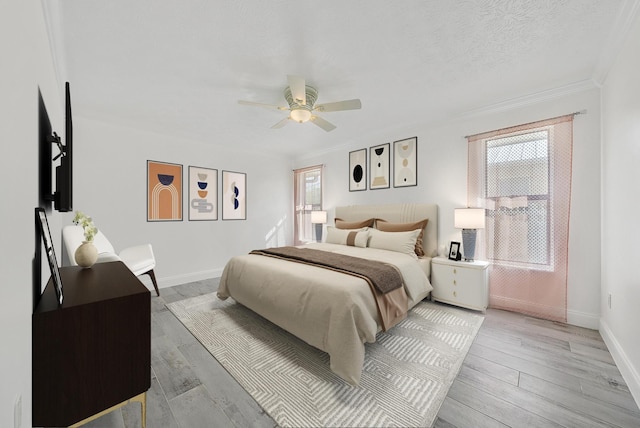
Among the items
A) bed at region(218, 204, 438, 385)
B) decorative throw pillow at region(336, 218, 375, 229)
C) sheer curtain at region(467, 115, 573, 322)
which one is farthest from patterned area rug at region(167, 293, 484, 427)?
decorative throw pillow at region(336, 218, 375, 229)

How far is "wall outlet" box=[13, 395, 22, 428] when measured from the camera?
769mm

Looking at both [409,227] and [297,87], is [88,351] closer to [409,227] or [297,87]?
[297,87]

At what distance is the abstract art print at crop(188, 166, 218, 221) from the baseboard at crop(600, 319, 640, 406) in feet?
16.5

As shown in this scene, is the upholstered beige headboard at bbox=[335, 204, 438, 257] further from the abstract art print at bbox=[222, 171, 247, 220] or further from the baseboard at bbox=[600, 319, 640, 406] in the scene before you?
the abstract art print at bbox=[222, 171, 247, 220]

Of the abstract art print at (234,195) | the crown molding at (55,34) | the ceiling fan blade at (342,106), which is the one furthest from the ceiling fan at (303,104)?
the abstract art print at (234,195)

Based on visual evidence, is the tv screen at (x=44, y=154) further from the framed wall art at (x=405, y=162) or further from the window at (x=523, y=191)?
the window at (x=523, y=191)

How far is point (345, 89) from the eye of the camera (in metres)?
2.63

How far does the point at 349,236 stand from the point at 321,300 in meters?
2.01

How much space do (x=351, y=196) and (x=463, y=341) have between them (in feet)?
9.62

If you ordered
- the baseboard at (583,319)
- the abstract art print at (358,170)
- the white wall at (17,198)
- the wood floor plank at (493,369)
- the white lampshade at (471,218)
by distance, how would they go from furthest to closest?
the abstract art print at (358,170) → the white lampshade at (471,218) → the baseboard at (583,319) → the wood floor plank at (493,369) → the white wall at (17,198)

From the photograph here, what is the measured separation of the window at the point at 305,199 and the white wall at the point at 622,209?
13.0ft

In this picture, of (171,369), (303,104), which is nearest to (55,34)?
(303,104)

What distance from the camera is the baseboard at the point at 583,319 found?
7.88 ft

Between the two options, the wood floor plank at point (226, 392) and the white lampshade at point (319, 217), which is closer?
the wood floor plank at point (226, 392)
